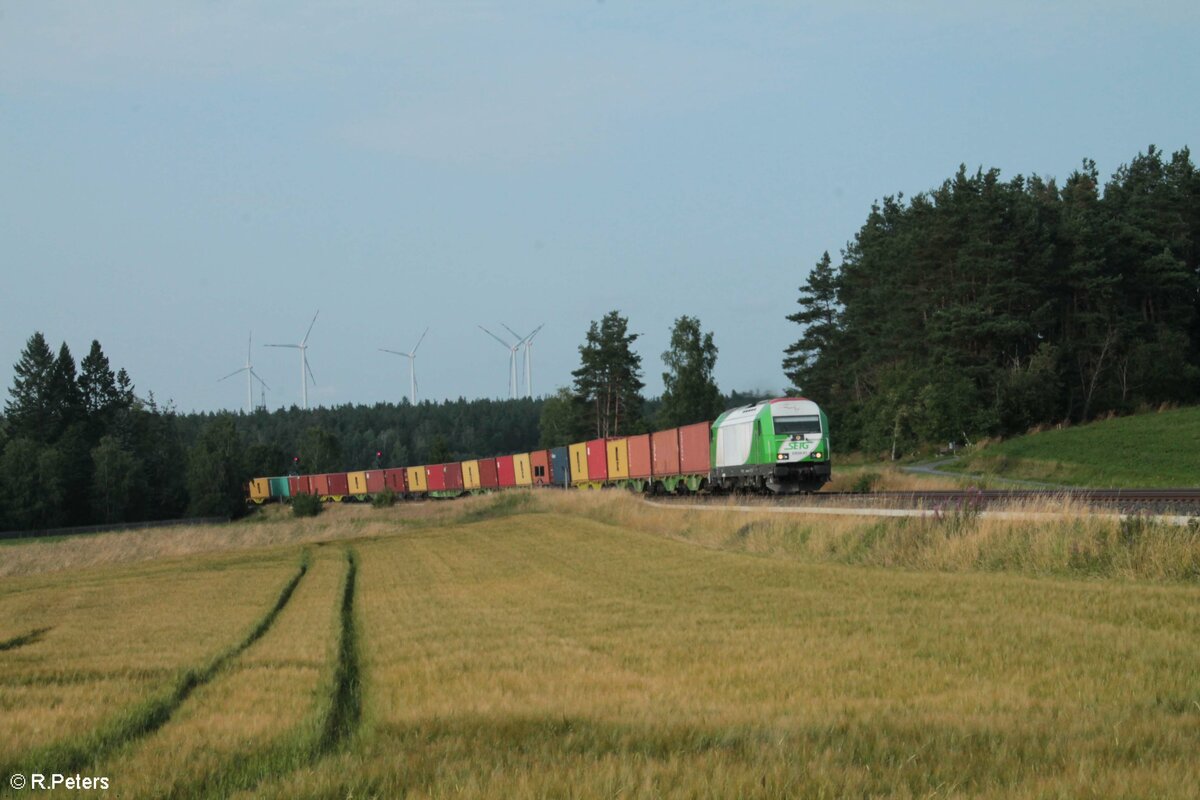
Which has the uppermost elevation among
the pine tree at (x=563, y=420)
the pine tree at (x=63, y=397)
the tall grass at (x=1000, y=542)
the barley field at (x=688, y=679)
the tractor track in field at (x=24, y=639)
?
the pine tree at (x=63, y=397)

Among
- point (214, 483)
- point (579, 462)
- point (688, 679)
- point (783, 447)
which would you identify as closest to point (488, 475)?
point (579, 462)

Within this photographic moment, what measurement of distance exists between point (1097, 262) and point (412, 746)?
68.1 metres

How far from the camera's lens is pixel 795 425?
37.9 meters

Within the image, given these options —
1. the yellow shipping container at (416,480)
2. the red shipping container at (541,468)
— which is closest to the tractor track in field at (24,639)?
the red shipping container at (541,468)

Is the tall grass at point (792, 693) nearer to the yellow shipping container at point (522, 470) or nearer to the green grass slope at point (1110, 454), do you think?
the green grass slope at point (1110, 454)

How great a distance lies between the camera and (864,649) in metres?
10.1

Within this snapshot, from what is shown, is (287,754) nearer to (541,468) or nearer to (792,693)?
(792,693)

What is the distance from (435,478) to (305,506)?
35.6ft

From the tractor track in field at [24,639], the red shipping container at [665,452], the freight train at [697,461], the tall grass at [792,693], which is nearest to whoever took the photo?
the tall grass at [792,693]

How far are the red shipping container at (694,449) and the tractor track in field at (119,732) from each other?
109ft

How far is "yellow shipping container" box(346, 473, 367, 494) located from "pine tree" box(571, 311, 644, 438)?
70.9 ft

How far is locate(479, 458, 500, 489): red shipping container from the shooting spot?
3118 inches

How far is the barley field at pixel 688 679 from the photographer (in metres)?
6.07

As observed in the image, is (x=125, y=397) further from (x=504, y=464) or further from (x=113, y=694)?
(x=113, y=694)
